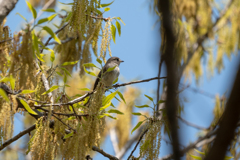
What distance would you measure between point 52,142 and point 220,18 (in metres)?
5.46

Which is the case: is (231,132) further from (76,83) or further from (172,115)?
(76,83)

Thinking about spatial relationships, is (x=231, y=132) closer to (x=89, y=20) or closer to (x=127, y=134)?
(x=89, y=20)

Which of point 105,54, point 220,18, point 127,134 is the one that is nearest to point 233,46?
point 220,18

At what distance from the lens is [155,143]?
7.14ft

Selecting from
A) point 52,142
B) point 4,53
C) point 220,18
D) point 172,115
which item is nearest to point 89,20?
point 4,53

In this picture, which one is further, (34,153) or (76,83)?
(76,83)

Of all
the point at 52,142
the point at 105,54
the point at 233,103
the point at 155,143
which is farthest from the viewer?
the point at 105,54

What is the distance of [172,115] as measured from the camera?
0.69m

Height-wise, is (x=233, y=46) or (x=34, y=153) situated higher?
(x=233, y=46)

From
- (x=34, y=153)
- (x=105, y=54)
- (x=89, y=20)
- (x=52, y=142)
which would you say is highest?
(x=89, y=20)

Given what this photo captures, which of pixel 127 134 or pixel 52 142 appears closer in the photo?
pixel 52 142

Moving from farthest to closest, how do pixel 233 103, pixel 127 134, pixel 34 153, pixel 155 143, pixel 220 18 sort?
pixel 127 134 < pixel 220 18 < pixel 155 143 < pixel 34 153 < pixel 233 103

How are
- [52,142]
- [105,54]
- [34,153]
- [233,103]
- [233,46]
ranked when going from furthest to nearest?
1. [233,46]
2. [105,54]
3. [52,142]
4. [34,153]
5. [233,103]

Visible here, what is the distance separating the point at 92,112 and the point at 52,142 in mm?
523
